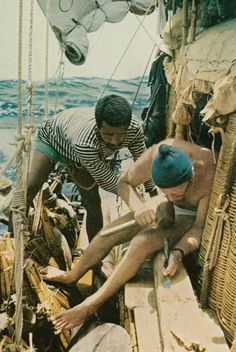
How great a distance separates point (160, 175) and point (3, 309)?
1.46 meters

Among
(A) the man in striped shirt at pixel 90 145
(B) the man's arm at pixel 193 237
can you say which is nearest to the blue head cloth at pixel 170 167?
(B) the man's arm at pixel 193 237

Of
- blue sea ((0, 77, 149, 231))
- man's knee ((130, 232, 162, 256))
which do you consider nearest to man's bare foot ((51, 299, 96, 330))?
man's knee ((130, 232, 162, 256))

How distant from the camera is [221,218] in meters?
2.91

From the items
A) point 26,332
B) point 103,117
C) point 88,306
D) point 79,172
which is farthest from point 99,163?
point 26,332

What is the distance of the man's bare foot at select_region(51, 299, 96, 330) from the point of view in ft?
11.1

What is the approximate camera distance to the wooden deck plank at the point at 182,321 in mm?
2523

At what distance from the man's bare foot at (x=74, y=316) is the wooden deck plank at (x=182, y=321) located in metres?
0.55

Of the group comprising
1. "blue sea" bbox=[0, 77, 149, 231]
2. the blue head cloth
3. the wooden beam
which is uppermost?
the blue head cloth

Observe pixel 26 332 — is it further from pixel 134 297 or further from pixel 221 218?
pixel 221 218

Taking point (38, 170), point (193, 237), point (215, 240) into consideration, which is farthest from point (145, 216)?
point (38, 170)

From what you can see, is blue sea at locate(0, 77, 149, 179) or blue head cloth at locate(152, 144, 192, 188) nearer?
blue head cloth at locate(152, 144, 192, 188)

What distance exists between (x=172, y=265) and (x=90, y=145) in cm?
128

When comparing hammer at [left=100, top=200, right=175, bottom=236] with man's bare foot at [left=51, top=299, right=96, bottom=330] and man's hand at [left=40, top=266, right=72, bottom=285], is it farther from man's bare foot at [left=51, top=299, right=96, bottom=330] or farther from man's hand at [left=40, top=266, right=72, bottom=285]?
man's hand at [left=40, top=266, right=72, bottom=285]

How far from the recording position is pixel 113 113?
371 centimetres
